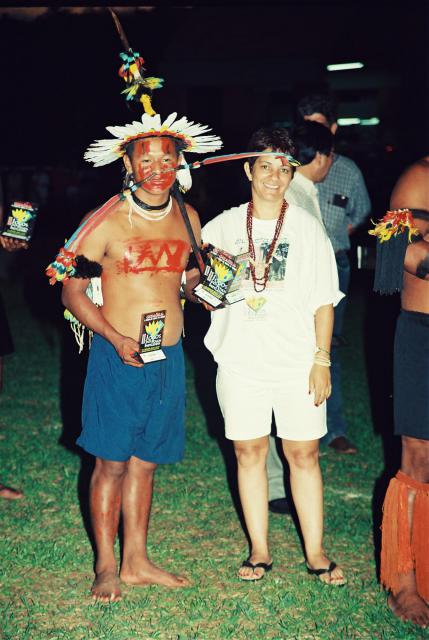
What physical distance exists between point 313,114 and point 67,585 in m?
3.33

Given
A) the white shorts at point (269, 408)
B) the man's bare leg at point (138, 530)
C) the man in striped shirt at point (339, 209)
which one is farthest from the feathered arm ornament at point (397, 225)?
the man in striped shirt at point (339, 209)

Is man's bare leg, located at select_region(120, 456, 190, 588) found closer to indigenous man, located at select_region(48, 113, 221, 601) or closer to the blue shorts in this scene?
indigenous man, located at select_region(48, 113, 221, 601)

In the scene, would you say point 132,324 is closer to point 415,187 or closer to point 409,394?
point 409,394

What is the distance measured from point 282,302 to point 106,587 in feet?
5.09

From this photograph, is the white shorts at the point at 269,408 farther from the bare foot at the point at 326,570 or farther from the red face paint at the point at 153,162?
the red face paint at the point at 153,162

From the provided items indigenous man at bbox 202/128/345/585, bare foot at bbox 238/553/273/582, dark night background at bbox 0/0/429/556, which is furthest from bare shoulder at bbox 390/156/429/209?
dark night background at bbox 0/0/429/556

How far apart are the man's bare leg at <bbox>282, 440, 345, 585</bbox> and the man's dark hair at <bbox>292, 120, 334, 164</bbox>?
5.70ft

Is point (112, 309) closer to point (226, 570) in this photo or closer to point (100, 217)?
point (100, 217)

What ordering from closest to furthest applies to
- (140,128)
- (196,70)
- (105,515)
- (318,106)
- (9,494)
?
1. (140,128)
2. (105,515)
3. (9,494)
4. (318,106)
5. (196,70)

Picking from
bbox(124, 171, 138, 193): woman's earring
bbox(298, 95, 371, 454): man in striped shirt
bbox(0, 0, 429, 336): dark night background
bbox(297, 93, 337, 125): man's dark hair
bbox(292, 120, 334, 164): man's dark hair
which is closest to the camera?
bbox(124, 171, 138, 193): woman's earring

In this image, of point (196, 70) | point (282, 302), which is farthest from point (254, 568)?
point (196, 70)

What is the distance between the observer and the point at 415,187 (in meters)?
3.64

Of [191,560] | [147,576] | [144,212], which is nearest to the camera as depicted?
[144,212]

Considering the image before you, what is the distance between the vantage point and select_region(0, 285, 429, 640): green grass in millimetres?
3736
